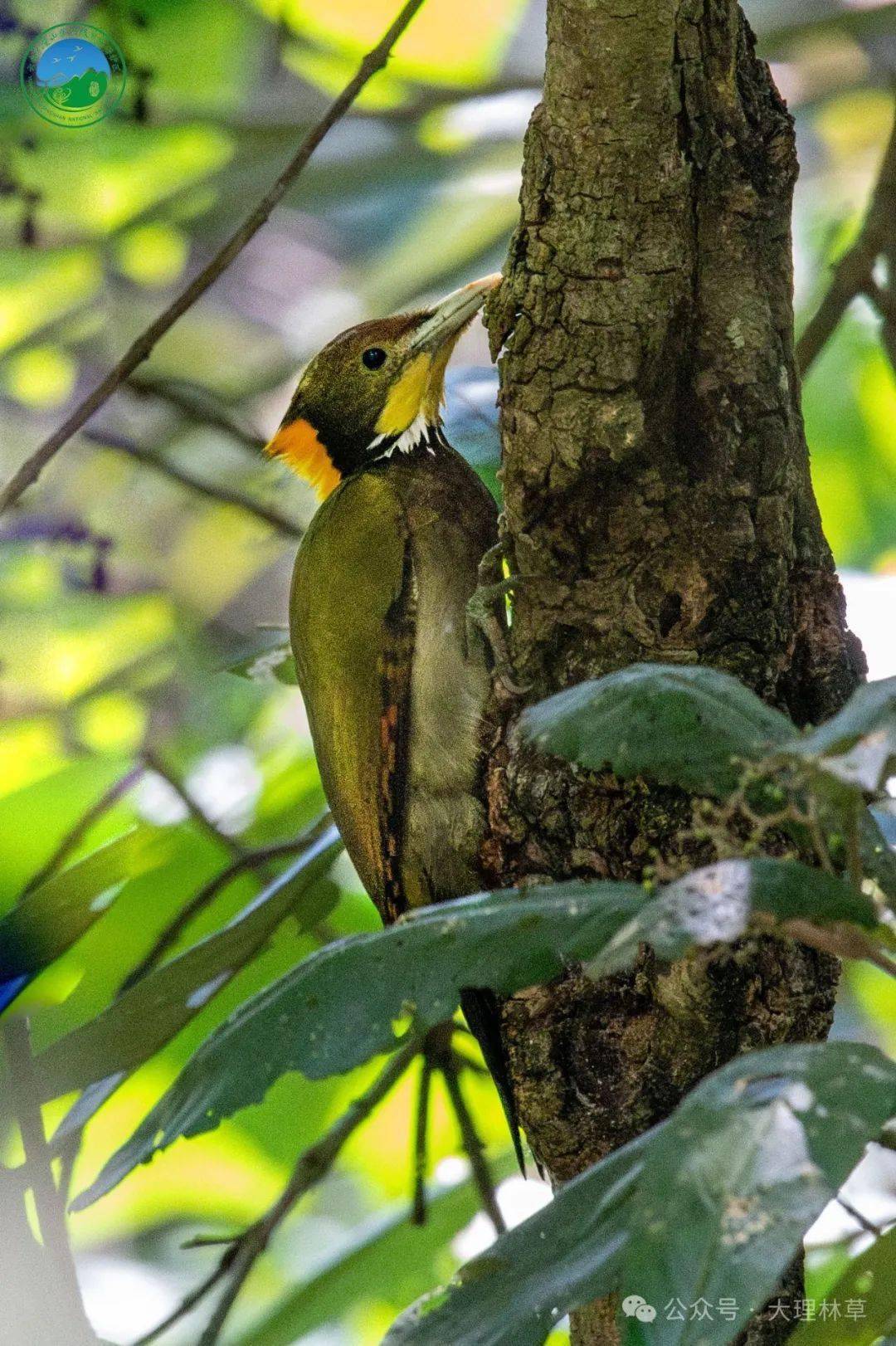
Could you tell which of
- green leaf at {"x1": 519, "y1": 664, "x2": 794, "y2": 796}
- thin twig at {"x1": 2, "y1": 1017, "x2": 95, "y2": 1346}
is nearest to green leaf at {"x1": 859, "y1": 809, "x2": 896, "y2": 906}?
green leaf at {"x1": 519, "y1": 664, "x2": 794, "y2": 796}

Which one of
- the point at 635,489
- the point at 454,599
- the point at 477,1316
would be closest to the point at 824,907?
the point at 477,1316

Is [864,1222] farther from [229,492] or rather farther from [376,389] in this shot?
[229,492]

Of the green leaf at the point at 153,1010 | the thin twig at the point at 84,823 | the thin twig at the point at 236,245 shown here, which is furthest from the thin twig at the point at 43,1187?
the thin twig at the point at 236,245

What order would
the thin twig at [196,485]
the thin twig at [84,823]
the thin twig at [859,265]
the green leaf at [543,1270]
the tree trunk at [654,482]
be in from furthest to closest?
the thin twig at [196,485]
the thin twig at [859,265]
the thin twig at [84,823]
the tree trunk at [654,482]
the green leaf at [543,1270]

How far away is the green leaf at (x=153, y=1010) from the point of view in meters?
2.19

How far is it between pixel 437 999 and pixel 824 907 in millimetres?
325

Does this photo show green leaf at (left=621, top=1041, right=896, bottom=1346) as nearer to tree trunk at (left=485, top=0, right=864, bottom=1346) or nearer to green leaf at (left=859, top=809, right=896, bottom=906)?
green leaf at (left=859, top=809, right=896, bottom=906)

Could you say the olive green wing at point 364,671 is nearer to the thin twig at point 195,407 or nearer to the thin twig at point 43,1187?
the thin twig at point 43,1187

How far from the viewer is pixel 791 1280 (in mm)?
1859

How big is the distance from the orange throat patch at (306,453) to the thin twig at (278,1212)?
3.60ft

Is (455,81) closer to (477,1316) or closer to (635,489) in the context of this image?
(635,489)

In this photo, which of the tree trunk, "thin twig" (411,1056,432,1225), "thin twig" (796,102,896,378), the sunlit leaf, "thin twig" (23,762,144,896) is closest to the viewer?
the tree trunk

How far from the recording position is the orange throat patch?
2.96 m

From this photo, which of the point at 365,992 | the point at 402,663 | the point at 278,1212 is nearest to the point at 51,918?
the point at 278,1212
